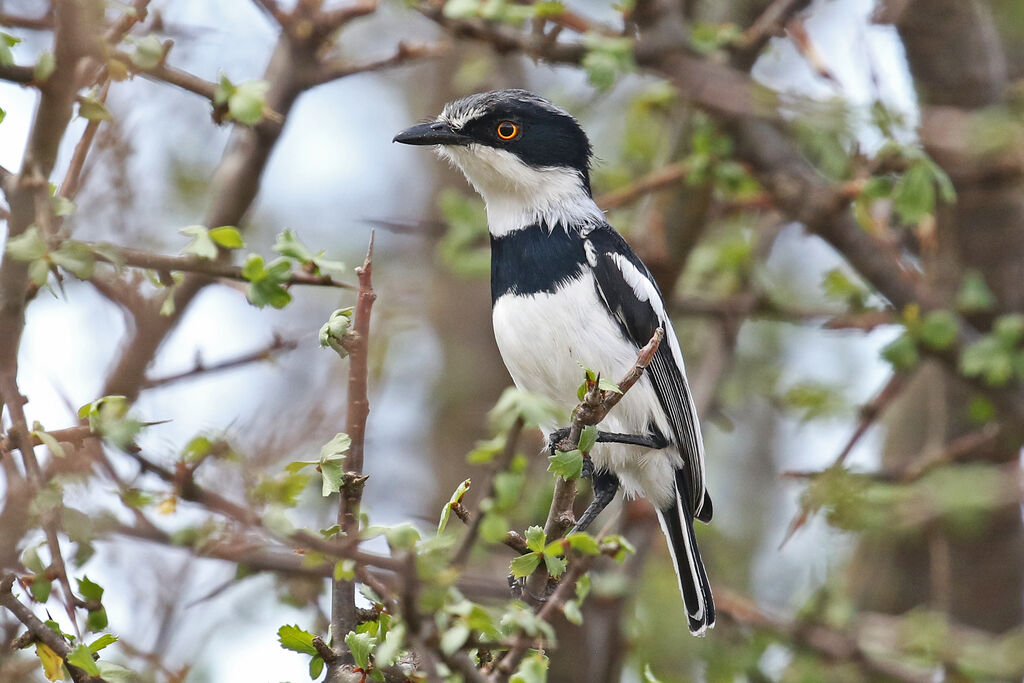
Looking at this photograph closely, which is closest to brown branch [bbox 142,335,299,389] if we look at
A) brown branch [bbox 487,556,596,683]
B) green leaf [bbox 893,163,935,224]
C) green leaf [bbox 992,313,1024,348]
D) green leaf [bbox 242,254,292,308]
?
green leaf [bbox 242,254,292,308]

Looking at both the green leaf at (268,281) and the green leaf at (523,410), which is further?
the green leaf at (268,281)

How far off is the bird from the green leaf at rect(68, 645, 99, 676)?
1.84 metres

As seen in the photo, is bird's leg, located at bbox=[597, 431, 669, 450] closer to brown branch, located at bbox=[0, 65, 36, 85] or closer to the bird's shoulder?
the bird's shoulder

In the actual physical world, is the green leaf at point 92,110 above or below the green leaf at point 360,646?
above

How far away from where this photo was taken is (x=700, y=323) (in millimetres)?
7348

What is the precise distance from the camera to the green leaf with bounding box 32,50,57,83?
220 cm

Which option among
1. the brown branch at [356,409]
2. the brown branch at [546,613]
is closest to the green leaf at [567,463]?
the brown branch at [546,613]

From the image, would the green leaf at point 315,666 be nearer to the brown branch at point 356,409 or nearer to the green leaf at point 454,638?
the brown branch at point 356,409

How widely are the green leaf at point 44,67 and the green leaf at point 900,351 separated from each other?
3984mm

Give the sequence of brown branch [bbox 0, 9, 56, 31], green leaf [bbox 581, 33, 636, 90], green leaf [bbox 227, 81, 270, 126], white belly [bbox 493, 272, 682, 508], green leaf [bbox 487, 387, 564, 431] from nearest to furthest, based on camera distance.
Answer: green leaf [bbox 487, 387, 564, 431]
green leaf [bbox 227, 81, 270, 126]
brown branch [bbox 0, 9, 56, 31]
white belly [bbox 493, 272, 682, 508]
green leaf [bbox 581, 33, 636, 90]

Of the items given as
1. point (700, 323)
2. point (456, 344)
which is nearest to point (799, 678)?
point (700, 323)

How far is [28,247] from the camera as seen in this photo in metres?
2.22

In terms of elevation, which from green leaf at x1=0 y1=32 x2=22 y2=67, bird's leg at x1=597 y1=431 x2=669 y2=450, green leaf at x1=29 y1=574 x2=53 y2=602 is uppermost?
green leaf at x1=0 y1=32 x2=22 y2=67

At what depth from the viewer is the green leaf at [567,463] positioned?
245cm
